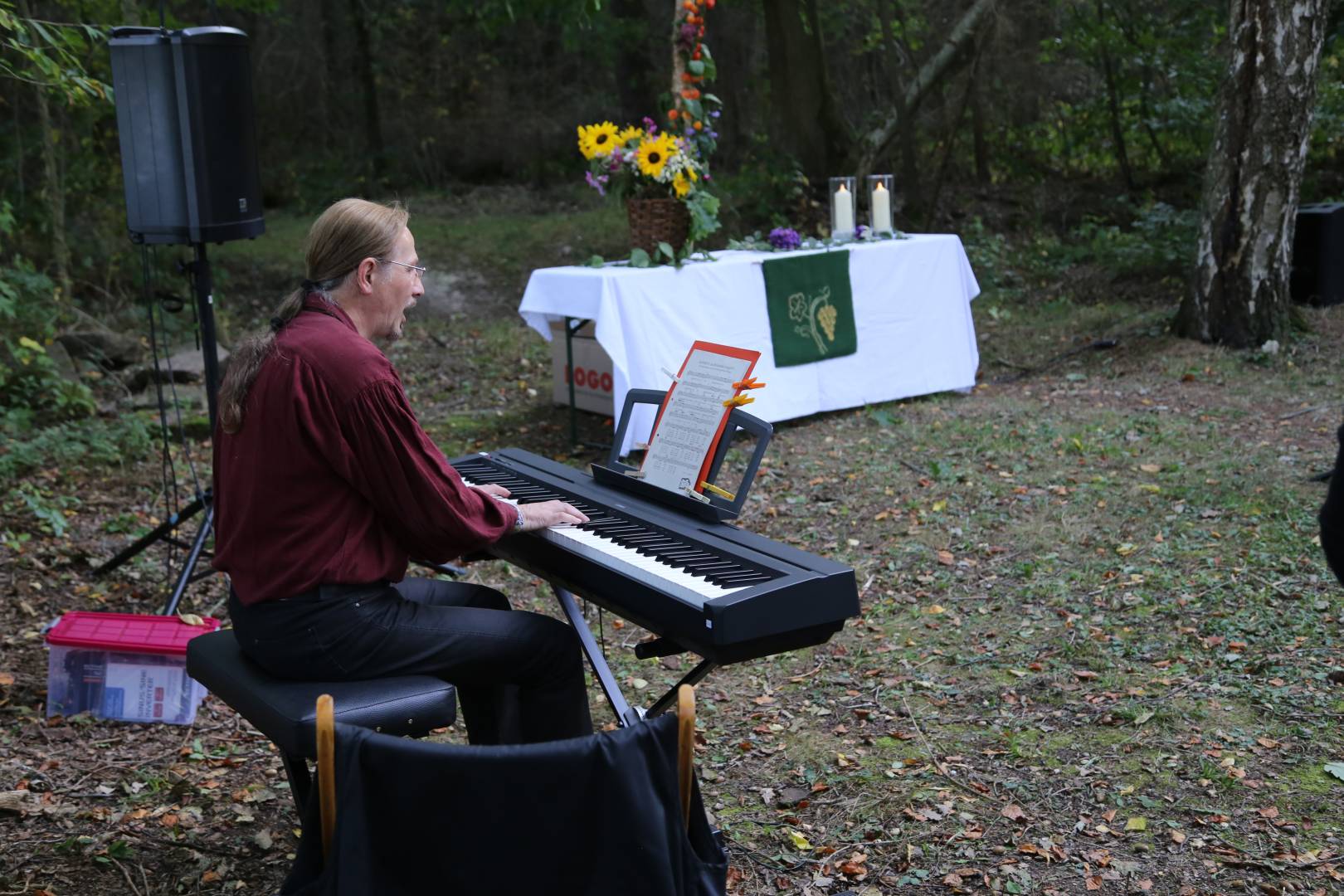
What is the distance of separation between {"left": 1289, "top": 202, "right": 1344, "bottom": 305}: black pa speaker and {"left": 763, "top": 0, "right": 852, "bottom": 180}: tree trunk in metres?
5.08

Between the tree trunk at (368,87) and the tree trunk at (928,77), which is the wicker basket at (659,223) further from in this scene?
the tree trunk at (368,87)

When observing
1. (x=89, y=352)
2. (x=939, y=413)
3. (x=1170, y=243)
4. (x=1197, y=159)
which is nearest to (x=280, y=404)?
(x=939, y=413)

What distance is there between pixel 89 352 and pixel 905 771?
7480 mm

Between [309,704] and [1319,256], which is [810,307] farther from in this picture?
[309,704]

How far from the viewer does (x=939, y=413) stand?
7.77m

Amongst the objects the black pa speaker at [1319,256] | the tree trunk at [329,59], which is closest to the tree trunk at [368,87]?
the tree trunk at [329,59]

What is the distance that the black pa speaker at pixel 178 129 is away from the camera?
4.33 metres

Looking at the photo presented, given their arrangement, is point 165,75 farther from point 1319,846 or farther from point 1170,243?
point 1170,243

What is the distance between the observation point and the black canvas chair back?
1821 millimetres

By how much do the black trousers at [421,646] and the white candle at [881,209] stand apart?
5.69m

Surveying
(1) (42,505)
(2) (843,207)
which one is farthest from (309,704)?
(2) (843,207)

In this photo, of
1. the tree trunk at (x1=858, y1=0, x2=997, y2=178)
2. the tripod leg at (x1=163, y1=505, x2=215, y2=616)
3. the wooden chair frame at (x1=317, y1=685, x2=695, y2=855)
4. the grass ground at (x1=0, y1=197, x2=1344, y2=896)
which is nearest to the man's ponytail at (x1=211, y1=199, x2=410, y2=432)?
the wooden chair frame at (x1=317, y1=685, x2=695, y2=855)

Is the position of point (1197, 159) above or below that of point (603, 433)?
above

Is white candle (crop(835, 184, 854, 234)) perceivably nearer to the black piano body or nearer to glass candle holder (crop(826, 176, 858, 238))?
glass candle holder (crop(826, 176, 858, 238))
